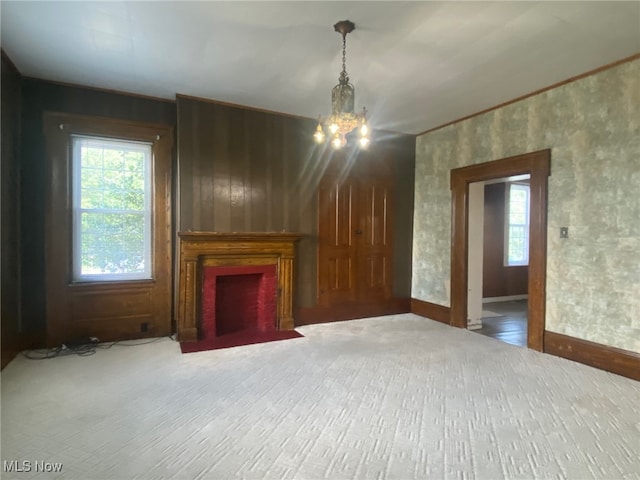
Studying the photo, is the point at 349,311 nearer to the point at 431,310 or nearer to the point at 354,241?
the point at 354,241

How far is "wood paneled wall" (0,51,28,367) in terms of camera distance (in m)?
3.12

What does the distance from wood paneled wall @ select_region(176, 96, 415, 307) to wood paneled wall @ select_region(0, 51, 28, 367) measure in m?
1.47

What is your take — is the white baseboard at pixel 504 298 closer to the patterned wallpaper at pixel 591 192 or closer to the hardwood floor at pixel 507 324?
the hardwood floor at pixel 507 324

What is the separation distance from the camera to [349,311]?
16.5 feet

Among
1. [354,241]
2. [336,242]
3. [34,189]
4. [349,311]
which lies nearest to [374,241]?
[354,241]

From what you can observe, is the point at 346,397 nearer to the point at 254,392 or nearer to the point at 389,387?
the point at 389,387

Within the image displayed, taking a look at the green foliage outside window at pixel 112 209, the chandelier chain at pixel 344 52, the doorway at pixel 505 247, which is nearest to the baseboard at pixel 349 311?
the doorway at pixel 505 247

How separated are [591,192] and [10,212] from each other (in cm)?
547

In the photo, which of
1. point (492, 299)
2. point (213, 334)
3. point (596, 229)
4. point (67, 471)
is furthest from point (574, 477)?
point (492, 299)

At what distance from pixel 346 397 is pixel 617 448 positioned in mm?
1627

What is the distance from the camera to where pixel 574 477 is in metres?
1.78

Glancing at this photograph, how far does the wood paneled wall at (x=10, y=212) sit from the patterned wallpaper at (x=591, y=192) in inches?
200

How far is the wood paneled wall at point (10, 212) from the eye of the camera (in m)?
3.12

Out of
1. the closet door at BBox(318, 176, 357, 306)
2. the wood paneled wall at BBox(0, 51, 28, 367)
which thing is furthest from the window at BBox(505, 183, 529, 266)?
the wood paneled wall at BBox(0, 51, 28, 367)
